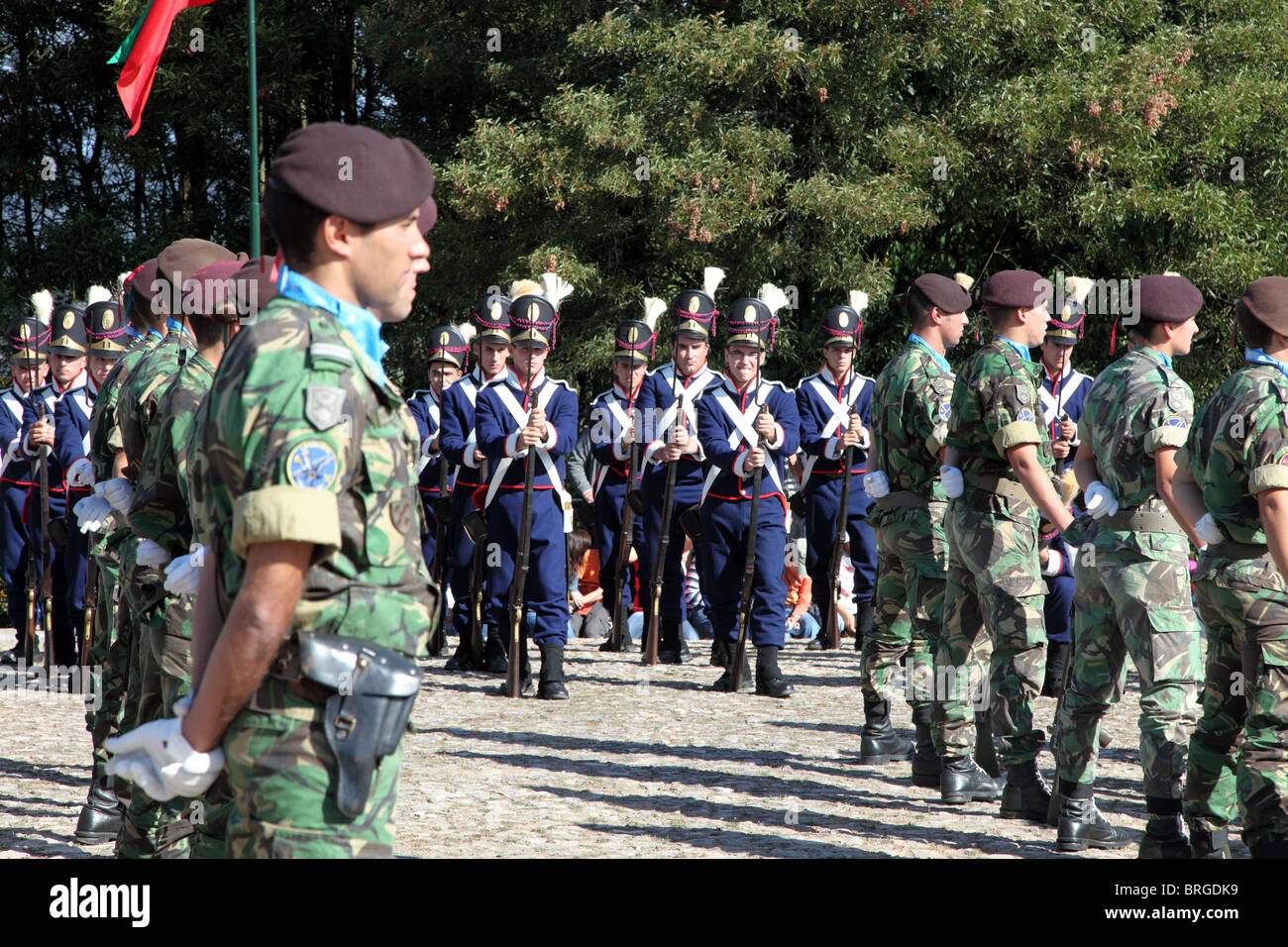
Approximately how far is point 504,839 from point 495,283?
465 inches

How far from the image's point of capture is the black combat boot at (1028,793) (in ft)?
20.7

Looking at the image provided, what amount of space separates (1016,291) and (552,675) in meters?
4.40

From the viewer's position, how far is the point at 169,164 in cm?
2209

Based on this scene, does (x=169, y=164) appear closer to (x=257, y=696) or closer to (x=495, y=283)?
(x=495, y=283)

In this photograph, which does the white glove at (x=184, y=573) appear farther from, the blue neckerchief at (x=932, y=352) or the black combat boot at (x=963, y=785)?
the blue neckerchief at (x=932, y=352)

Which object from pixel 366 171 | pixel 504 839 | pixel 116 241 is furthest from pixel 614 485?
pixel 116 241

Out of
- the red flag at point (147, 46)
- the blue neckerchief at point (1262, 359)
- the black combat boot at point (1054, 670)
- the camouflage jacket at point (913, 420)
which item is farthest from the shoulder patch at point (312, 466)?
the red flag at point (147, 46)

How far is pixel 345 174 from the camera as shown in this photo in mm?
2791

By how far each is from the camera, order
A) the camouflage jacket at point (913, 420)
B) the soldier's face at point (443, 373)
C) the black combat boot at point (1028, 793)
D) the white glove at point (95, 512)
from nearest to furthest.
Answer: the white glove at point (95, 512) → the black combat boot at point (1028, 793) → the camouflage jacket at point (913, 420) → the soldier's face at point (443, 373)

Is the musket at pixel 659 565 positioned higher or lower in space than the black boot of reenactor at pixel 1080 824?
higher

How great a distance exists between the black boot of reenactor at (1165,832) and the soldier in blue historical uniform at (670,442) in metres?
5.39

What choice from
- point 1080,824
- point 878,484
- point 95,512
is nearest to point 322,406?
point 95,512

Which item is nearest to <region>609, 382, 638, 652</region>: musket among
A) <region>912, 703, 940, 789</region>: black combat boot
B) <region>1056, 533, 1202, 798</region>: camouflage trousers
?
<region>912, 703, 940, 789</region>: black combat boot

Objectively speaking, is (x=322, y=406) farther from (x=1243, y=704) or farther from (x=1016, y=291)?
(x=1016, y=291)
